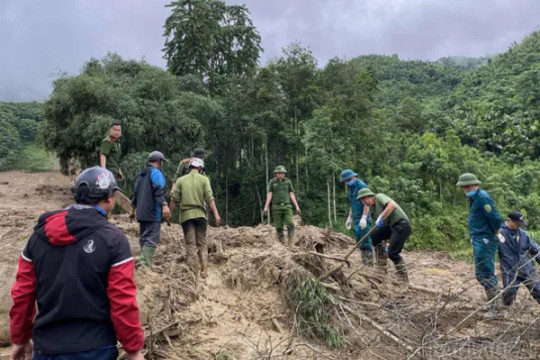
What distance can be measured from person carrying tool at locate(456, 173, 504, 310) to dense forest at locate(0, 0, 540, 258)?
11.2 metres

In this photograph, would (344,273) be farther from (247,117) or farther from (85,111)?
(247,117)

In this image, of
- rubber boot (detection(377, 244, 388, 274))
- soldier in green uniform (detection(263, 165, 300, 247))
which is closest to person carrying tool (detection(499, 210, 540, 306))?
rubber boot (detection(377, 244, 388, 274))

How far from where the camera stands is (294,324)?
14.3 feet

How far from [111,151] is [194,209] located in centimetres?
155

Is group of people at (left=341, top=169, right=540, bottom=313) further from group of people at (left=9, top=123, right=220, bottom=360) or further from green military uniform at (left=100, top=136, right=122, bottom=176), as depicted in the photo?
group of people at (left=9, top=123, right=220, bottom=360)

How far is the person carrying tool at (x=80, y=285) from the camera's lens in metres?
2.02

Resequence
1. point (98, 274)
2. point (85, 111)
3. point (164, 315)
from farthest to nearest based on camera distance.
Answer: point (85, 111) → point (164, 315) → point (98, 274)

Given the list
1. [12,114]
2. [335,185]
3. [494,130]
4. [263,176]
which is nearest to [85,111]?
[263,176]

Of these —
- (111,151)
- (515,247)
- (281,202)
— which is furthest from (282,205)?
(515,247)

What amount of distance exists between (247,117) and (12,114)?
22867 mm

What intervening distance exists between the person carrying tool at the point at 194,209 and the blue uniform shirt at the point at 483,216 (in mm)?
3176

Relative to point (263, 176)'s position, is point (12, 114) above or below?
above

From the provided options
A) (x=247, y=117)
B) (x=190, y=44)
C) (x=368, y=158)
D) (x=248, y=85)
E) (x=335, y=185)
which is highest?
(x=190, y=44)

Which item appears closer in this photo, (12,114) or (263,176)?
(263,176)
